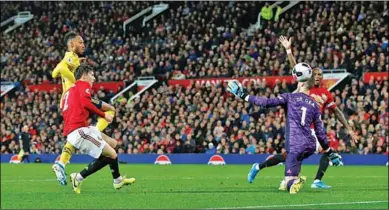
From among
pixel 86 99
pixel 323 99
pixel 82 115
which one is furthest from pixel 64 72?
pixel 323 99

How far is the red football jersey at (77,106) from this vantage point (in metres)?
14.7

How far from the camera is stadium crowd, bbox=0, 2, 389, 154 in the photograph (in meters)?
32.5

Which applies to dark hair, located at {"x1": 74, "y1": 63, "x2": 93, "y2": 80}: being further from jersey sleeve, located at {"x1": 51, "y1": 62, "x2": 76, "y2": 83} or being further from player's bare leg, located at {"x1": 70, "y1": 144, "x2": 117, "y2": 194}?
player's bare leg, located at {"x1": 70, "y1": 144, "x2": 117, "y2": 194}

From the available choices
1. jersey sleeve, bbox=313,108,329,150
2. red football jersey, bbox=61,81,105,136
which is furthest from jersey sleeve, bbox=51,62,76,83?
jersey sleeve, bbox=313,108,329,150

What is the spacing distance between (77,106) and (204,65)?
24.7 m

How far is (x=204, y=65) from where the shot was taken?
129 feet

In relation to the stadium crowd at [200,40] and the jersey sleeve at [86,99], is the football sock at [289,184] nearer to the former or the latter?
the jersey sleeve at [86,99]

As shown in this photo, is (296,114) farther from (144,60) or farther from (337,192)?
(144,60)

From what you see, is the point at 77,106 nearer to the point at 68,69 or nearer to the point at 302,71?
the point at 68,69

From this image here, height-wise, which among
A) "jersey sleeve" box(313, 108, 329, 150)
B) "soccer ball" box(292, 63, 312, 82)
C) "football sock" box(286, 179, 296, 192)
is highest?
"soccer ball" box(292, 63, 312, 82)

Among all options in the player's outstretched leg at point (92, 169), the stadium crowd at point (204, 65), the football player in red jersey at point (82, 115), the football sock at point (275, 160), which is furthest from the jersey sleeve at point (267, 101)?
the stadium crowd at point (204, 65)

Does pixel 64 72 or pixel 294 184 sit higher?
pixel 64 72

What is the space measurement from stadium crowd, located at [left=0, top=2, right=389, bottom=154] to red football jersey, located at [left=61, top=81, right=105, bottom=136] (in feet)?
54.0

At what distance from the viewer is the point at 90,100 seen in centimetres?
1468
